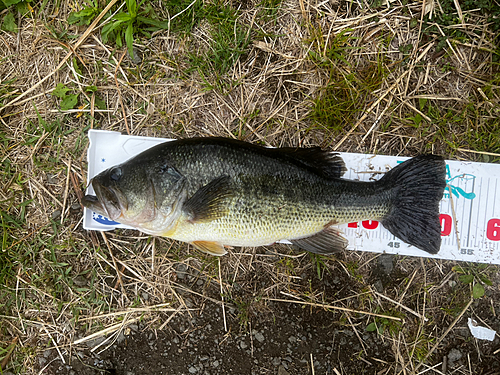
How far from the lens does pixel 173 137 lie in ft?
10.7

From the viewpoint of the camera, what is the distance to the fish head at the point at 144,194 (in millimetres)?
2502

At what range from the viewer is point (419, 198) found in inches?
111

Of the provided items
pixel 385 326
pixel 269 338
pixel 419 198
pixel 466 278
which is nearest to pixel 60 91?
pixel 269 338

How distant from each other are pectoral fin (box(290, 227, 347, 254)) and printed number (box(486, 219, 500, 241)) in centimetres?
158

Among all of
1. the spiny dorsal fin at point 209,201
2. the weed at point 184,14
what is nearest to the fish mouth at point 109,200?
the spiny dorsal fin at point 209,201

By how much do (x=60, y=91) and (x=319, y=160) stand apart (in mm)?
2752

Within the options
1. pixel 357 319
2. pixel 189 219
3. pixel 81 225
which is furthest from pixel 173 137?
pixel 357 319

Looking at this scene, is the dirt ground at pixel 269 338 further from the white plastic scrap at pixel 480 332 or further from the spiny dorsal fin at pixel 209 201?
the spiny dorsal fin at pixel 209 201

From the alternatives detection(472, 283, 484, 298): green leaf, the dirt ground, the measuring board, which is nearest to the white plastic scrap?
the dirt ground

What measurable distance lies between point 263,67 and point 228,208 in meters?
1.62

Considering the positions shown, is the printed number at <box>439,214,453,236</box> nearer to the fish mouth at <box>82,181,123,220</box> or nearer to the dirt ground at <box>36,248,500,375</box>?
the dirt ground at <box>36,248,500,375</box>

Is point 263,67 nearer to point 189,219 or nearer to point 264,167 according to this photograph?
point 264,167

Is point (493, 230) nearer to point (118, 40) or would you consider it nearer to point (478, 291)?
point (478, 291)

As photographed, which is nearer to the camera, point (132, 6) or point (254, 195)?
point (254, 195)
